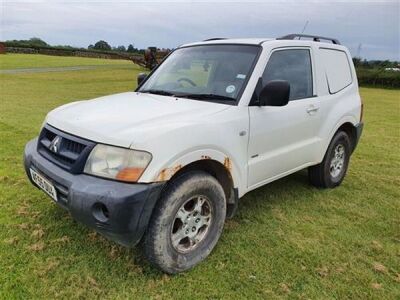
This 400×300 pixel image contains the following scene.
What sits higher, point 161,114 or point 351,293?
point 161,114

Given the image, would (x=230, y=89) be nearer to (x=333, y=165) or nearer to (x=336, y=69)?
(x=336, y=69)

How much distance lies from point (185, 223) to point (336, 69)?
3026mm

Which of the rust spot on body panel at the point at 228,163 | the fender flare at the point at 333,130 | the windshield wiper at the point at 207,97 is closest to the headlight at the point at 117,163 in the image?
the rust spot on body panel at the point at 228,163

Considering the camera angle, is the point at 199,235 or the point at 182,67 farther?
the point at 182,67

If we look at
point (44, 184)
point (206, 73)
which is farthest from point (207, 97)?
point (44, 184)

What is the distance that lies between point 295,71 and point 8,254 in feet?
10.8

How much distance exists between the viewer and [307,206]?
461 cm

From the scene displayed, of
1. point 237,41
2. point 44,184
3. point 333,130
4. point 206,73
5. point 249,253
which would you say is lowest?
point 249,253

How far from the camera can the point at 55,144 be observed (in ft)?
10.3

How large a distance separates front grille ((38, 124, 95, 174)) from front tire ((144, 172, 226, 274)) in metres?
0.65

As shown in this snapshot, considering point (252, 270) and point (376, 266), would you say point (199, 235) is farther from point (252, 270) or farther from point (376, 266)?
point (376, 266)

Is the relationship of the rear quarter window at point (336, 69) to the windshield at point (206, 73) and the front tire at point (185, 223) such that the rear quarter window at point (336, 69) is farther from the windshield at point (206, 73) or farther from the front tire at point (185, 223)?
the front tire at point (185, 223)

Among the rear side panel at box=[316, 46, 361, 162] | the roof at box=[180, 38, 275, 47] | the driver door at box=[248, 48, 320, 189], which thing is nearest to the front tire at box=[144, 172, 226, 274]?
the driver door at box=[248, 48, 320, 189]

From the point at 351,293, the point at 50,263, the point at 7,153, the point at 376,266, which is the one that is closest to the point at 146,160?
the point at 50,263
